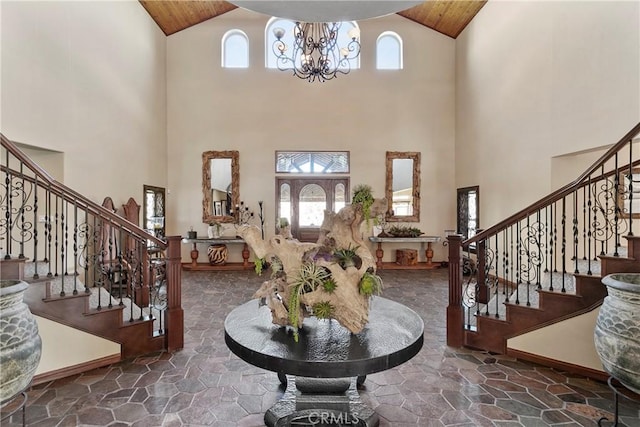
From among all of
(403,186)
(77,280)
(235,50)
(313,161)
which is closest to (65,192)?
(77,280)

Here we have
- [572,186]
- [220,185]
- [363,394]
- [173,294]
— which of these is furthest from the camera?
[220,185]

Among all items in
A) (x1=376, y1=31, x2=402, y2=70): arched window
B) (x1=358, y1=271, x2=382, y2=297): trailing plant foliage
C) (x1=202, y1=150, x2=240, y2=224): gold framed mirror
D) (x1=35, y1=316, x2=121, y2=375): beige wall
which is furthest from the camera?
(x1=376, y1=31, x2=402, y2=70): arched window

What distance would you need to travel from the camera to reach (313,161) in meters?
8.10

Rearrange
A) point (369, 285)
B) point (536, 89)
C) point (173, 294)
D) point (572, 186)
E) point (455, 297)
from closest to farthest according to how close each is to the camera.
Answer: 1. point (369, 285)
2. point (572, 186)
3. point (173, 294)
4. point (455, 297)
5. point (536, 89)

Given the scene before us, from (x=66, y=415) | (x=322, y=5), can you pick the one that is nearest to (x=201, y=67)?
(x=322, y=5)

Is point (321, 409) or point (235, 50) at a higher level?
point (235, 50)

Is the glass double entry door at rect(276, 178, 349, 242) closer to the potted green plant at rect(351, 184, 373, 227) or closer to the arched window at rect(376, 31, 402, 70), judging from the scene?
the arched window at rect(376, 31, 402, 70)

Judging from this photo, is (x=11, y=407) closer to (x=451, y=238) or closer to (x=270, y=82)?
(x=451, y=238)

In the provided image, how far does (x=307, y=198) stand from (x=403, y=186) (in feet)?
8.17

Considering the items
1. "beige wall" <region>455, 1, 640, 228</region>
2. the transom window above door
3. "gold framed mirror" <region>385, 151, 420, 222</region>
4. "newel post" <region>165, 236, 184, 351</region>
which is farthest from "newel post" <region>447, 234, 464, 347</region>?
the transom window above door

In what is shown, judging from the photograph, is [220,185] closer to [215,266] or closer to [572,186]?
[215,266]

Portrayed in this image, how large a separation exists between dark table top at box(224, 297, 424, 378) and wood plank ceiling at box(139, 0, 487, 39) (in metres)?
7.53

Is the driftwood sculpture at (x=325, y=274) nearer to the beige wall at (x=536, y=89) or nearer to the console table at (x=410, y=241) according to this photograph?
the beige wall at (x=536, y=89)

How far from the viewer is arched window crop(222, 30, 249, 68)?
8.12 metres
